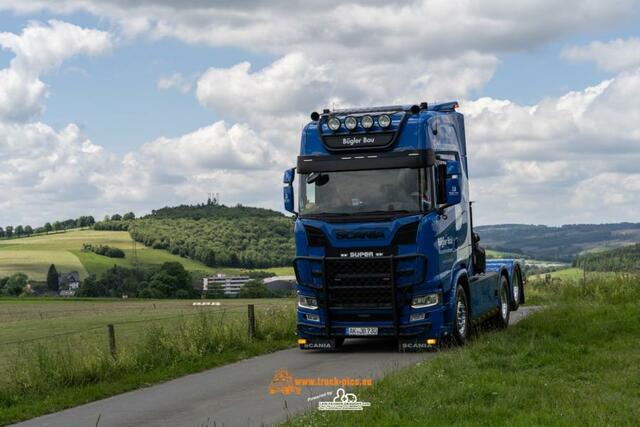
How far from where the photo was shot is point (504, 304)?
21.1m

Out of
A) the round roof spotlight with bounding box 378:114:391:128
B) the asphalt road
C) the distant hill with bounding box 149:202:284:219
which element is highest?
the distant hill with bounding box 149:202:284:219

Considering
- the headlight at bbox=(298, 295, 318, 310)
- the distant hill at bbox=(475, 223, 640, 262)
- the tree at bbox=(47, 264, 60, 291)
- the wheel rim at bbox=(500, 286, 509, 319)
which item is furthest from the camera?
the distant hill at bbox=(475, 223, 640, 262)

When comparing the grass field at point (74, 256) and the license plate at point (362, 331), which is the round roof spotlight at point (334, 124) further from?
the grass field at point (74, 256)

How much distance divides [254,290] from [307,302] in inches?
2663

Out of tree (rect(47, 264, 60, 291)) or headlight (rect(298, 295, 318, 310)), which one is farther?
tree (rect(47, 264, 60, 291))

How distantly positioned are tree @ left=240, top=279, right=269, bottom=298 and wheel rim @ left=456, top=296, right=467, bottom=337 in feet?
211

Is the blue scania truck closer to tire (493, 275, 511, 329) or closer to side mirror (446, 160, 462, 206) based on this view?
side mirror (446, 160, 462, 206)

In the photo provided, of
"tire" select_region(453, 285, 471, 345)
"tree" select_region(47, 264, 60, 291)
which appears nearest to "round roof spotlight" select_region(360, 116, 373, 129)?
"tire" select_region(453, 285, 471, 345)

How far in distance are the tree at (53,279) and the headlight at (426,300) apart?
10201cm

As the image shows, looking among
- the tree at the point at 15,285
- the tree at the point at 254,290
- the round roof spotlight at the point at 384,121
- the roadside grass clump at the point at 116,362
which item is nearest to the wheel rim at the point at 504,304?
the roadside grass clump at the point at 116,362

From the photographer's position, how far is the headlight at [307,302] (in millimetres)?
16797

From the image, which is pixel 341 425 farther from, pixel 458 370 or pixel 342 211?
pixel 342 211

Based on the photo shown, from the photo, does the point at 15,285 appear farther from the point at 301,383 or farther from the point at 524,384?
the point at 524,384

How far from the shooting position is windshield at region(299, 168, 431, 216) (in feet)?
52.5
